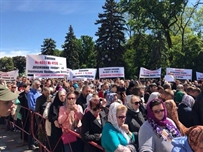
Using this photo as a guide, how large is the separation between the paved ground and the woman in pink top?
2706 millimetres

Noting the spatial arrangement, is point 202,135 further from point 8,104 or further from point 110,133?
point 8,104

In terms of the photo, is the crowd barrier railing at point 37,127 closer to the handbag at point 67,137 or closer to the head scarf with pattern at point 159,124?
Answer: the handbag at point 67,137

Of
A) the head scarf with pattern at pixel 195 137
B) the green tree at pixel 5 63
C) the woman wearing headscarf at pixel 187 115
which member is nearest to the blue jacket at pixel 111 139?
the head scarf with pattern at pixel 195 137

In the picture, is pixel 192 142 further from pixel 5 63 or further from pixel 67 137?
pixel 5 63

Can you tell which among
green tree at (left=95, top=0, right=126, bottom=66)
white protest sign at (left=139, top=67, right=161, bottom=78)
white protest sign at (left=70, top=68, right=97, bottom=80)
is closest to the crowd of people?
white protest sign at (left=70, top=68, right=97, bottom=80)


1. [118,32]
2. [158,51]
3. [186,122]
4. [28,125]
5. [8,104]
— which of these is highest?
[118,32]

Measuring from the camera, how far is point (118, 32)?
3859cm

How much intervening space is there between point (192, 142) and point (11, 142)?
6.48m

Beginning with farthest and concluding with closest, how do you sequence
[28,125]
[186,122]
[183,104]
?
[28,125] < [183,104] < [186,122]

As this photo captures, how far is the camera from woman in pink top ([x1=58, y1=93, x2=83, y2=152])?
15.1 feet

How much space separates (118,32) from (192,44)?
1367 centimetres

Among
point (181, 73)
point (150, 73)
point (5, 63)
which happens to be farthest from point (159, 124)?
point (5, 63)

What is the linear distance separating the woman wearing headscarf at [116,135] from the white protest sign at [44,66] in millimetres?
8909

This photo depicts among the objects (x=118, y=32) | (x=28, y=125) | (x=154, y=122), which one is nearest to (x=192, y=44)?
(x=118, y=32)
